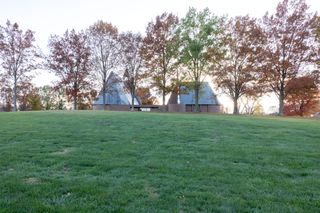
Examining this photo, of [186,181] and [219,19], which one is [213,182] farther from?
[219,19]

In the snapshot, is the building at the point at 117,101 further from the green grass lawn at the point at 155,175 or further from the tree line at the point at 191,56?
the green grass lawn at the point at 155,175

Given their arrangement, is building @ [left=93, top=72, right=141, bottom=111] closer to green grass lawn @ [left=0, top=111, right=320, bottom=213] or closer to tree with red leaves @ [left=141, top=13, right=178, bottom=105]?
tree with red leaves @ [left=141, top=13, right=178, bottom=105]

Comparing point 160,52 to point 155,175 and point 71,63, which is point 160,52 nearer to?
point 71,63

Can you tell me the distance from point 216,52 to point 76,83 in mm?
16843

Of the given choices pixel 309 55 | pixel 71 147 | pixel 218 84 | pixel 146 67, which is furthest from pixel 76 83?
pixel 71 147

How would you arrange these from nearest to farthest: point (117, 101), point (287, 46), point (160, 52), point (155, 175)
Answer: point (155, 175) < point (287, 46) < point (160, 52) < point (117, 101)

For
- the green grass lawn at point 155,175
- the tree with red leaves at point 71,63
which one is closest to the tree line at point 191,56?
the tree with red leaves at point 71,63

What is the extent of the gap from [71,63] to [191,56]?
48.4ft

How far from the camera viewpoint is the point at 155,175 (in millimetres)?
5117

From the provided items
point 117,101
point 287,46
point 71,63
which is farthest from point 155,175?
point 117,101

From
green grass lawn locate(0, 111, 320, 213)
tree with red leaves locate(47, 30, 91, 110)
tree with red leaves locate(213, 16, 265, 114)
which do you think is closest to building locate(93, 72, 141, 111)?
tree with red leaves locate(47, 30, 91, 110)

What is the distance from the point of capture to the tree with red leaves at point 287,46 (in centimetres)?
2708

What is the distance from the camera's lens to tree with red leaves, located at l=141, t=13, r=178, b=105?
34250 millimetres

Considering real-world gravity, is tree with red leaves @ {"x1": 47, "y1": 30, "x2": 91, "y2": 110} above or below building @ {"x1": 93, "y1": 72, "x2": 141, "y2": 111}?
above
